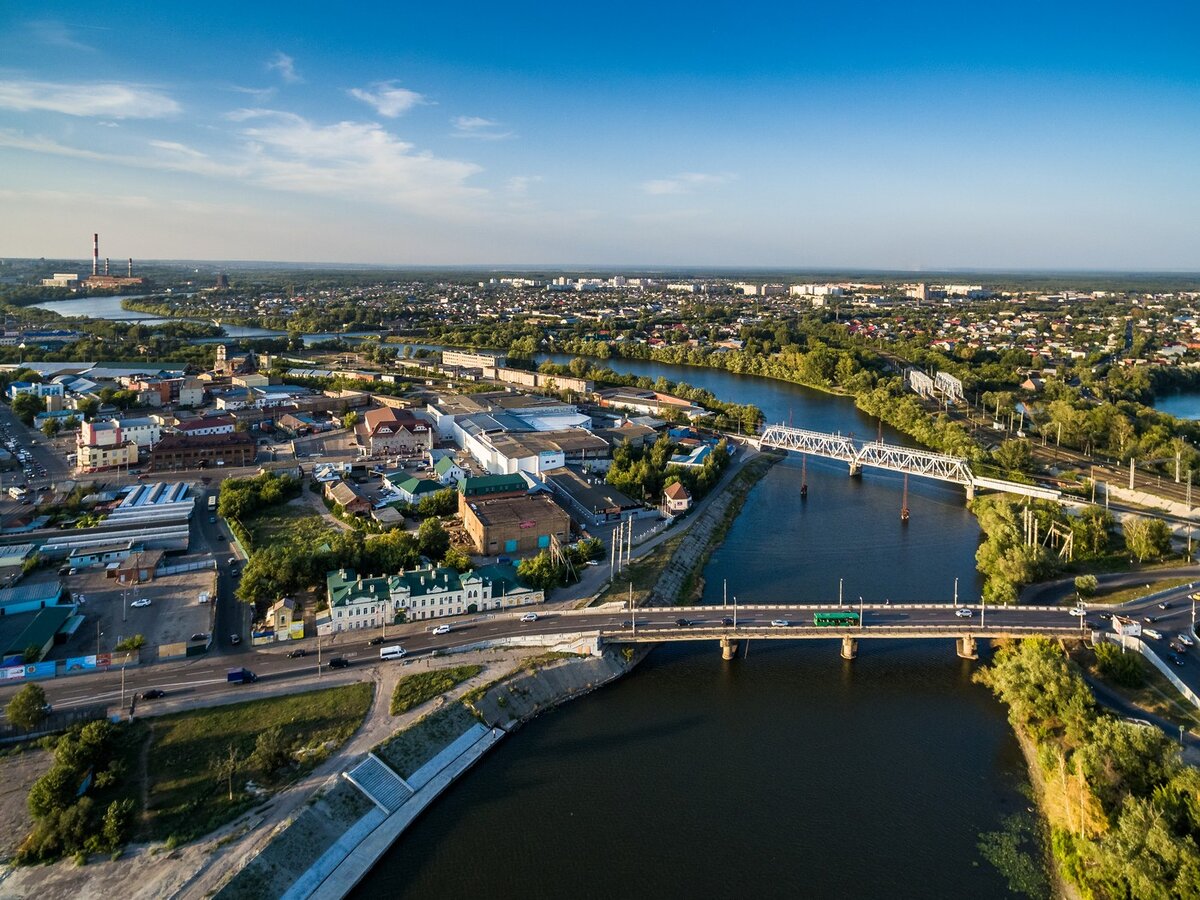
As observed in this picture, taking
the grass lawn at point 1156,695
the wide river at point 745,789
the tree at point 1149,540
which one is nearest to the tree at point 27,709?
the wide river at point 745,789

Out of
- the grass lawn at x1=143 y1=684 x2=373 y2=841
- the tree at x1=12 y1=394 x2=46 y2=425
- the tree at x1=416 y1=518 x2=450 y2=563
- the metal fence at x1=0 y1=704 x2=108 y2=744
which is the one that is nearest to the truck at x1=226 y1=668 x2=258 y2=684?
the grass lawn at x1=143 y1=684 x2=373 y2=841

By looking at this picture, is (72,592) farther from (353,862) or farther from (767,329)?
(767,329)

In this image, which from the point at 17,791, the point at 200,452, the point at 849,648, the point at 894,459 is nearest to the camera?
the point at 17,791

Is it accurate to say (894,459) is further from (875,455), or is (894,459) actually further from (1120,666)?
(1120,666)

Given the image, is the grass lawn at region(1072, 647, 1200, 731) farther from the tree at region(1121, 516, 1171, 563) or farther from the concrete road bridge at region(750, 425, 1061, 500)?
the concrete road bridge at region(750, 425, 1061, 500)

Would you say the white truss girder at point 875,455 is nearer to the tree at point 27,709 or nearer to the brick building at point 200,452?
the brick building at point 200,452

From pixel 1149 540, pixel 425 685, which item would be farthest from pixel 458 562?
pixel 1149 540
